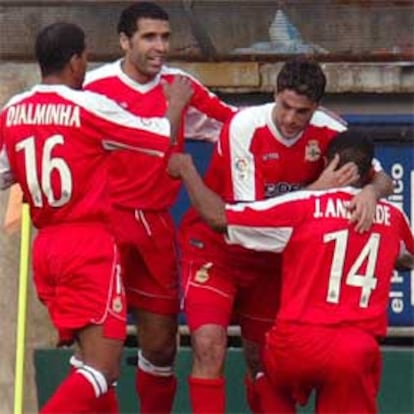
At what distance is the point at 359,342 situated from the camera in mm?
7133

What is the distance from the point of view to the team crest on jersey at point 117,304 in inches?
287

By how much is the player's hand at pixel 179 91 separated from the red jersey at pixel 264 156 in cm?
21

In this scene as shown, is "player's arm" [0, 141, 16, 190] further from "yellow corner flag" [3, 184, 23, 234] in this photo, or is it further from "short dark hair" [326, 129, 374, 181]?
"yellow corner flag" [3, 184, 23, 234]

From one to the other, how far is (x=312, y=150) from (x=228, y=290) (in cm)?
66

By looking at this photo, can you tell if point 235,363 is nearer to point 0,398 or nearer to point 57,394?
point 0,398

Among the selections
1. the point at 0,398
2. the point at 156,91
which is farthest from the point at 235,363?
the point at 156,91

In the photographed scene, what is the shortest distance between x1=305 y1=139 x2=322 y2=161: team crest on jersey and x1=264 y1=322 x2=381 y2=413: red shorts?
0.81 m

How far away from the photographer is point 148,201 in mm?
7945

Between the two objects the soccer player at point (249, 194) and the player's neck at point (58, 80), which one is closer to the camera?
the player's neck at point (58, 80)

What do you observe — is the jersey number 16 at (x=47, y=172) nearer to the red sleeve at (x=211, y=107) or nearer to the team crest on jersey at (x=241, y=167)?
the team crest on jersey at (x=241, y=167)

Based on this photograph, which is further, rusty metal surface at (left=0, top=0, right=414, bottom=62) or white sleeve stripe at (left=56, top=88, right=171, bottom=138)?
rusty metal surface at (left=0, top=0, right=414, bottom=62)

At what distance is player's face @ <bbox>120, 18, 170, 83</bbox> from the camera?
7793 millimetres

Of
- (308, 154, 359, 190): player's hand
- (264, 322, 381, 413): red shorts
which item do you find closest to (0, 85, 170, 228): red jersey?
(308, 154, 359, 190): player's hand

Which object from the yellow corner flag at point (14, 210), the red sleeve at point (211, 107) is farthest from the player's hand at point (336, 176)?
the yellow corner flag at point (14, 210)
